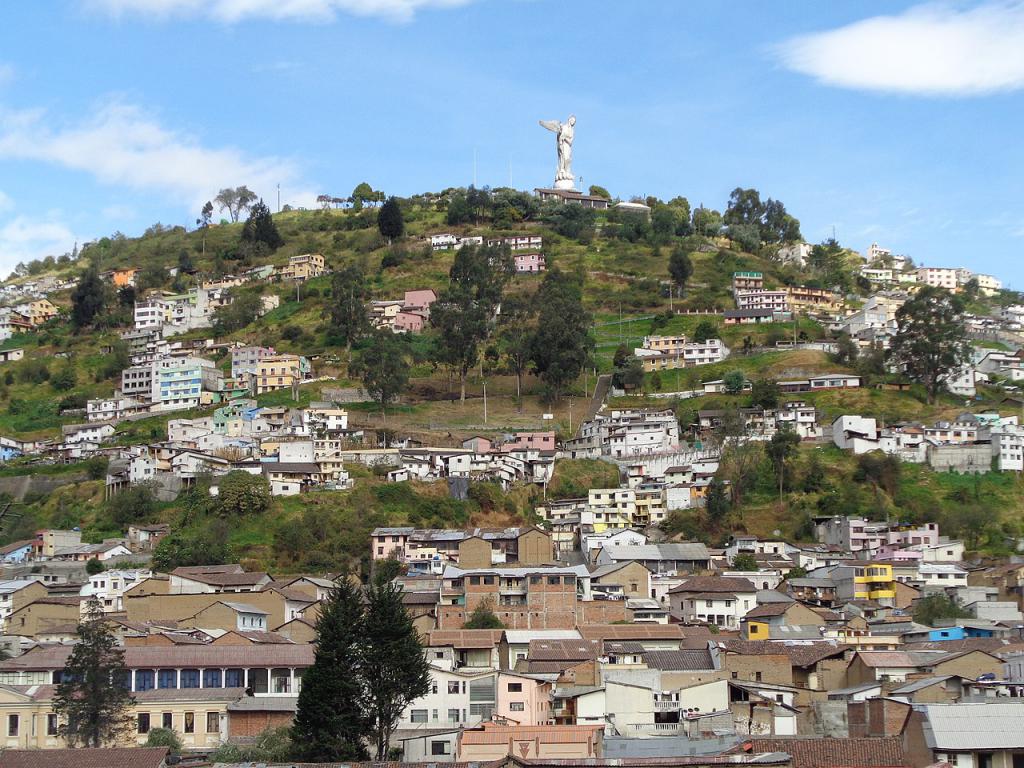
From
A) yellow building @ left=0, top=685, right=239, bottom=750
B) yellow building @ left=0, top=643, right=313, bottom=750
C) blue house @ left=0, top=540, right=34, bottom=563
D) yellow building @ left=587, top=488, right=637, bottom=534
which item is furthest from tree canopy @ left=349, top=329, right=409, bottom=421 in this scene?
yellow building @ left=0, top=685, right=239, bottom=750

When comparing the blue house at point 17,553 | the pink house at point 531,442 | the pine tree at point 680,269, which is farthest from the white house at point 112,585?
the pine tree at point 680,269

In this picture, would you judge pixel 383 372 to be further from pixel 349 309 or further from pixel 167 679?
pixel 167 679

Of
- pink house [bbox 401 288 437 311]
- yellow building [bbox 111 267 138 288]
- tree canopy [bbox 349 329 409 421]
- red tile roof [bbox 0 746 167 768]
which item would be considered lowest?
red tile roof [bbox 0 746 167 768]

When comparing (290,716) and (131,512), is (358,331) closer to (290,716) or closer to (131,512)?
(131,512)

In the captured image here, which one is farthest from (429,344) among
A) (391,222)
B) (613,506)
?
(613,506)

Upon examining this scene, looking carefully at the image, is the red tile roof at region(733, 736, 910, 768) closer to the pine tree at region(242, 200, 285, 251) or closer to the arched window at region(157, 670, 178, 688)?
the arched window at region(157, 670, 178, 688)

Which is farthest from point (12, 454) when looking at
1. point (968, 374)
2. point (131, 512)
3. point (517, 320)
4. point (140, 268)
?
point (968, 374)
